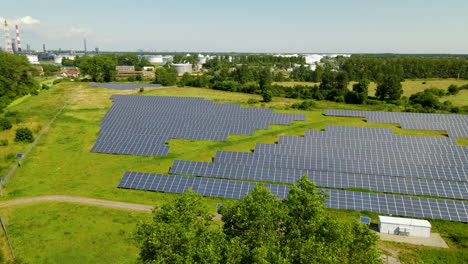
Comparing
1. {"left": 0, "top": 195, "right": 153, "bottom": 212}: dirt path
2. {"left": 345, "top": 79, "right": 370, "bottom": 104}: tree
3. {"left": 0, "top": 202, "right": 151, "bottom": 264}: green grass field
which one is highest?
{"left": 345, "top": 79, "right": 370, "bottom": 104}: tree

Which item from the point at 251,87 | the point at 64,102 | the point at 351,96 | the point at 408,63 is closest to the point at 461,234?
the point at 351,96

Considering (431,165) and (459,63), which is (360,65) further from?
(431,165)

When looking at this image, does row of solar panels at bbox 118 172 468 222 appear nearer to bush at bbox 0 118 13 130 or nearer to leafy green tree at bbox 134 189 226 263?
leafy green tree at bbox 134 189 226 263

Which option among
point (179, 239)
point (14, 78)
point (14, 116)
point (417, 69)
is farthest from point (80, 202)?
point (417, 69)

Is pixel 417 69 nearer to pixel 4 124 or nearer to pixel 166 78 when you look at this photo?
pixel 166 78

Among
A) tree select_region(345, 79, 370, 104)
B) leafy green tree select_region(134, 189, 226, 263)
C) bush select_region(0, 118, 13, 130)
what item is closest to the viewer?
leafy green tree select_region(134, 189, 226, 263)

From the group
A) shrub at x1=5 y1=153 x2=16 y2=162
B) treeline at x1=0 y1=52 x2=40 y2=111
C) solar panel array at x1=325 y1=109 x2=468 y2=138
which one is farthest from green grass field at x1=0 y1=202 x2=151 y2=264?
treeline at x1=0 y1=52 x2=40 y2=111

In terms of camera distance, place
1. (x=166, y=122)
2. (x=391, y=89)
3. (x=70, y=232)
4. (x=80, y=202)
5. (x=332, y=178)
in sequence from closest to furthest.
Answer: (x=70, y=232) < (x=80, y=202) < (x=332, y=178) < (x=166, y=122) < (x=391, y=89)

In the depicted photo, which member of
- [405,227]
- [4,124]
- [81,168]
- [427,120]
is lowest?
[405,227]
